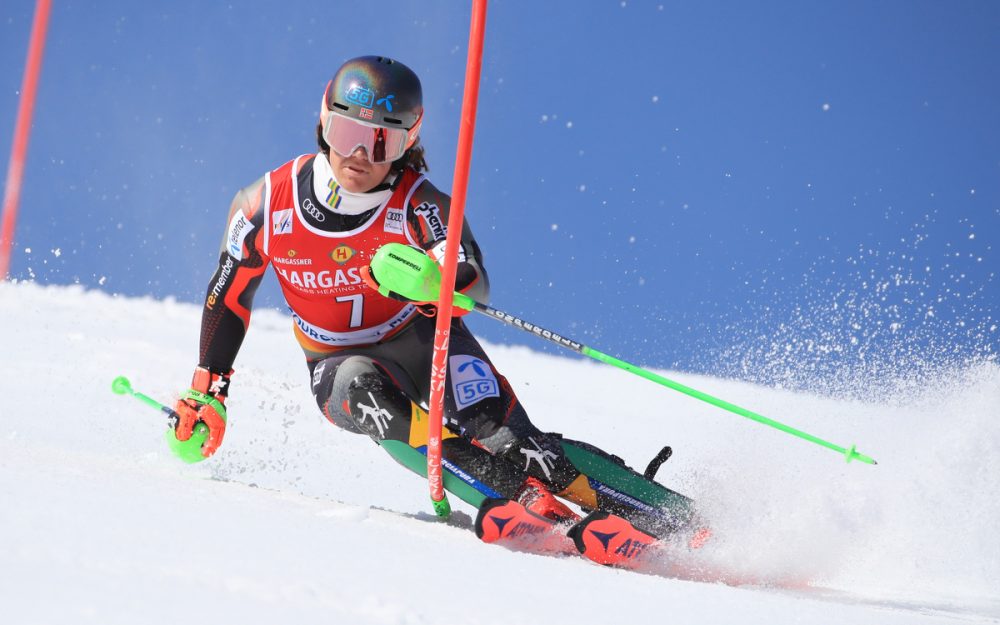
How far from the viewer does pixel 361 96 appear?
3.10 m

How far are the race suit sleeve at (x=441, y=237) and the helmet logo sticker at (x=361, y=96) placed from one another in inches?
14.5

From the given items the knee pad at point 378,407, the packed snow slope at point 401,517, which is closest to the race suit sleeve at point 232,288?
the packed snow slope at point 401,517

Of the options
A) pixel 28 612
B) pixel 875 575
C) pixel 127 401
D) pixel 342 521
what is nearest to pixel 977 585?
pixel 875 575

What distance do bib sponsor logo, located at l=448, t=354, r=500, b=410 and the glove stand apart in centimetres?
86

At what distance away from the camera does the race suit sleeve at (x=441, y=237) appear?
306cm

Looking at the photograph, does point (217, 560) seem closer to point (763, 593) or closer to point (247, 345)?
point (763, 593)

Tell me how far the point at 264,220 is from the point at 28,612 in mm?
2012

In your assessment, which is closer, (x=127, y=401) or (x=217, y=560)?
(x=217, y=560)

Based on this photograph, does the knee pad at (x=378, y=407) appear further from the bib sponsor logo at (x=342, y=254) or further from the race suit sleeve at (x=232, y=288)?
the race suit sleeve at (x=232, y=288)

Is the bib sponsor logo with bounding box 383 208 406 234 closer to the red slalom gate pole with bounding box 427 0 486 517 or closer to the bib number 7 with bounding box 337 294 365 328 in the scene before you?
the bib number 7 with bounding box 337 294 365 328

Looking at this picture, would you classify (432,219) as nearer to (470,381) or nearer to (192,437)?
(470,381)

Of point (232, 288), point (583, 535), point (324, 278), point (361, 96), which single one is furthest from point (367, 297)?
point (583, 535)

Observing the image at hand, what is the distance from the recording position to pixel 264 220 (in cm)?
329

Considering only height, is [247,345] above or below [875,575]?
above
